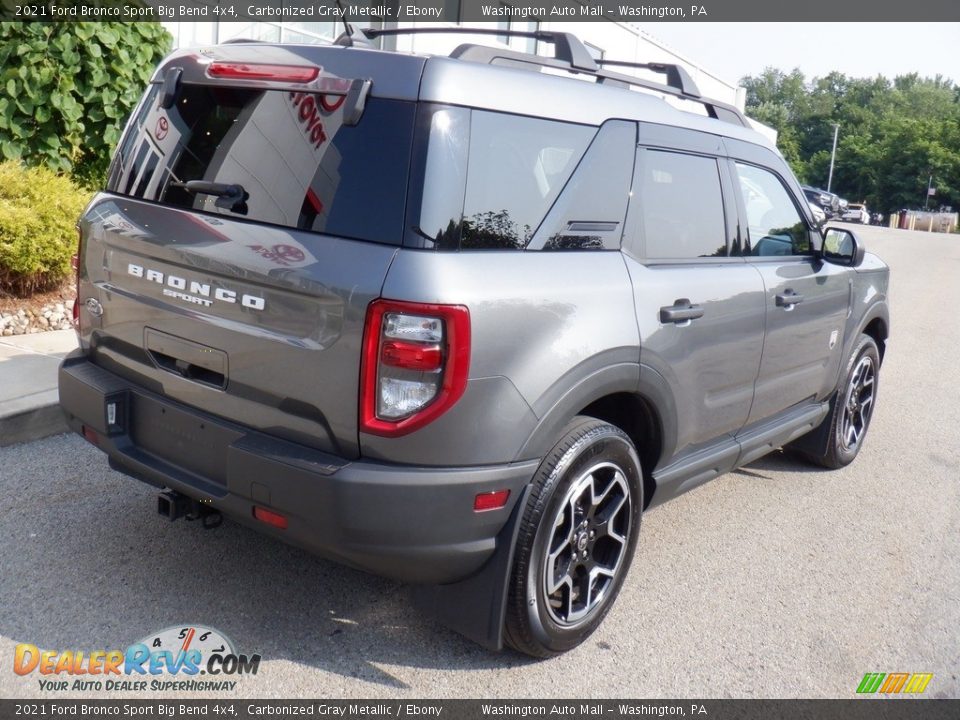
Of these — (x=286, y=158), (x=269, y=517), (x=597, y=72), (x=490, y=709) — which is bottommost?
(x=490, y=709)

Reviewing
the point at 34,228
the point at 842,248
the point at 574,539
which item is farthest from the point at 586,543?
the point at 34,228

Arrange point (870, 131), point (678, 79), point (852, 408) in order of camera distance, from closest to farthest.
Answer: point (678, 79)
point (852, 408)
point (870, 131)

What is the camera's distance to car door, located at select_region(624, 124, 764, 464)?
3.51 metres

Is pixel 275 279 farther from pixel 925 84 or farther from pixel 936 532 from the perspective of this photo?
pixel 925 84

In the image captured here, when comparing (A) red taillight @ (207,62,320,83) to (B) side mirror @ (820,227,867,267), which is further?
(B) side mirror @ (820,227,867,267)

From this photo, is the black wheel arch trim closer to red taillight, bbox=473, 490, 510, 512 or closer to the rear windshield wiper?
red taillight, bbox=473, 490, 510, 512

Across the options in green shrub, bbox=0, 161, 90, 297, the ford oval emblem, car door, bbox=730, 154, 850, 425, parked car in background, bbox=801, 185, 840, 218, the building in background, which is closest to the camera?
the ford oval emblem

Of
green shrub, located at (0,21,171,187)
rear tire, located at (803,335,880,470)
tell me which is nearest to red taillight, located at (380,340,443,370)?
rear tire, located at (803,335,880,470)

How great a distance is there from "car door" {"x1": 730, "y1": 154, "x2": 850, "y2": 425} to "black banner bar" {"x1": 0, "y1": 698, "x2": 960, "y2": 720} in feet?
4.91

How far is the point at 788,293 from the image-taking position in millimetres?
4434

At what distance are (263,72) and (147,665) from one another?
2004 mm

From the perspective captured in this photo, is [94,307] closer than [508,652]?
No

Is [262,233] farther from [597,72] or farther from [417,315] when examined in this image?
[597,72]

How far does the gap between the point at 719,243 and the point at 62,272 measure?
5.09m
